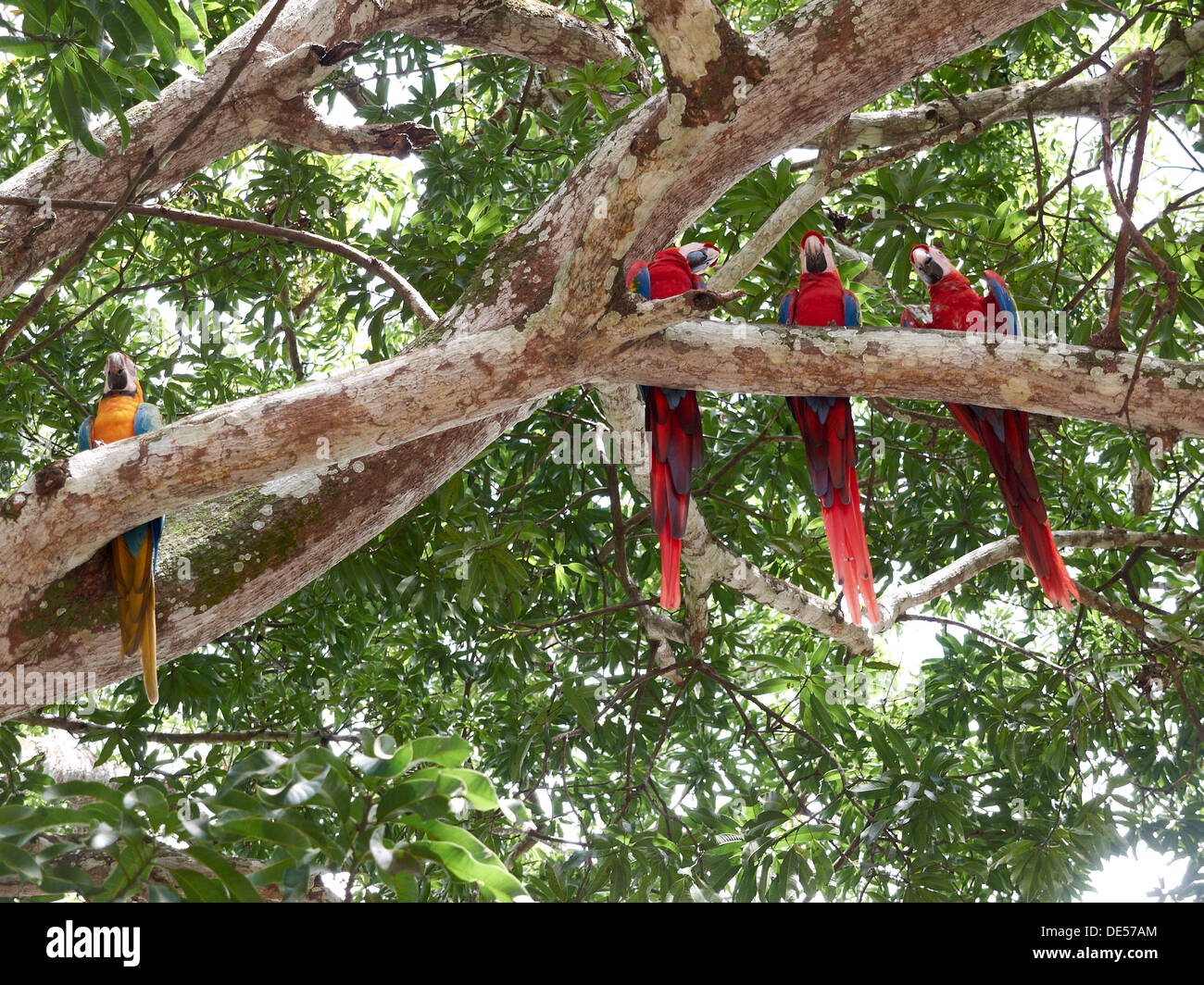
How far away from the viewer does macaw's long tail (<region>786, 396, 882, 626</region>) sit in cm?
265

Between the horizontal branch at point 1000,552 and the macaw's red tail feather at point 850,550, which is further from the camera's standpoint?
the horizontal branch at point 1000,552

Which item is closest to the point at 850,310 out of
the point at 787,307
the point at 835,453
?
the point at 787,307

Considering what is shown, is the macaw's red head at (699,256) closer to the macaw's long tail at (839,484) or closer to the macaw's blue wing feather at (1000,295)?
the macaw's long tail at (839,484)

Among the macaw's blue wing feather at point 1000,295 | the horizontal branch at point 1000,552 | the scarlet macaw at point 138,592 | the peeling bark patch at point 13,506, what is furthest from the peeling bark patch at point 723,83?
the horizontal branch at point 1000,552

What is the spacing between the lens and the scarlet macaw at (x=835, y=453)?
2.66m

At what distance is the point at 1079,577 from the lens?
3916mm

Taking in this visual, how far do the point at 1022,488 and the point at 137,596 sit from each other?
2186 millimetres

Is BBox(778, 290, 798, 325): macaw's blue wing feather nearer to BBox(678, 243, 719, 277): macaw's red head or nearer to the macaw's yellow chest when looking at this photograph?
BBox(678, 243, 719, 277): macaw's red head

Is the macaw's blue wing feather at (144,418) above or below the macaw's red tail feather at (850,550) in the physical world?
above

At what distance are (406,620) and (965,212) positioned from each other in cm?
274

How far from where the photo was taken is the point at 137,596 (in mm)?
2125

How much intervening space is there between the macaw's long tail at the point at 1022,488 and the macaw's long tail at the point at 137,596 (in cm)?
203

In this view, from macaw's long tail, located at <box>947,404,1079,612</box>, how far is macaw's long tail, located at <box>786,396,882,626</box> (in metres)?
0.32

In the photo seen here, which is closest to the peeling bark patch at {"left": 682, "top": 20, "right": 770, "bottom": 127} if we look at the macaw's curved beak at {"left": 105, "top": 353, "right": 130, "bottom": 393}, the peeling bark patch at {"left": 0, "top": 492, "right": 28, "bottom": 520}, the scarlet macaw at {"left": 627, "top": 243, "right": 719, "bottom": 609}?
the scarlet macaw at {"left": 627, "top": 243, "right": 719, "bottom": 609}
